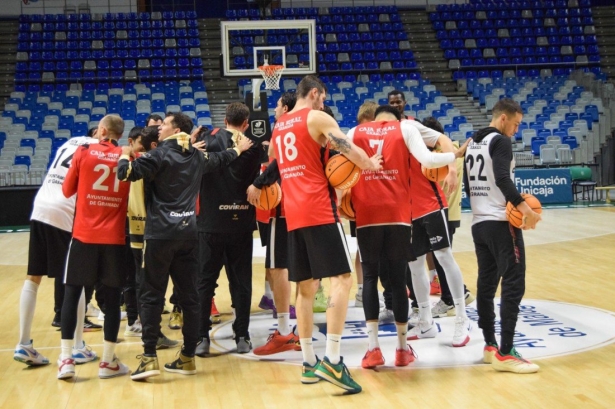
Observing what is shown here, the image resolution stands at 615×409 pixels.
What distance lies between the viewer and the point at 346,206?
574cm

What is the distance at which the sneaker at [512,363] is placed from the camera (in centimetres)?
520

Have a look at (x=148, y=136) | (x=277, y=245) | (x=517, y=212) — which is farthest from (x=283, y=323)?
(x=517, y=212)

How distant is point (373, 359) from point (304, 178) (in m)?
1.40

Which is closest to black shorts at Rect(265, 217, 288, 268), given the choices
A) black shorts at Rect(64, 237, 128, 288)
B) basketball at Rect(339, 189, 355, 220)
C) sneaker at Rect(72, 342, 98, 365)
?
basketball at Rect(339, 189, 355, 220)

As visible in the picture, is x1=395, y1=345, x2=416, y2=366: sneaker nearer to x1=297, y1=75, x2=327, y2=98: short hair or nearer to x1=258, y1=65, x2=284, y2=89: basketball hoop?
x1=297, y1=75, x2=327, y2=98: short hair

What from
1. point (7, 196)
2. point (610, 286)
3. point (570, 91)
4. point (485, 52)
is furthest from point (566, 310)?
point (485, 52)

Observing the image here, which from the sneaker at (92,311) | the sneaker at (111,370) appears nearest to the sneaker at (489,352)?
the sneaker at (111,370)

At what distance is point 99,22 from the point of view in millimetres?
25656

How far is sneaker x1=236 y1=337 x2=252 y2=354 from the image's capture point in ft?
19.9

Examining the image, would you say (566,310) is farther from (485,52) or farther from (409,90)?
(485,52)

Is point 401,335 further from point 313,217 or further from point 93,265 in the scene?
point 93,265

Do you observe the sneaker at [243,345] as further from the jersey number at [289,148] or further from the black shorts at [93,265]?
the jersey number at [289,148]

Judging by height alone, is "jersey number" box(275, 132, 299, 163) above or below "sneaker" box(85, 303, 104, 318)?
above

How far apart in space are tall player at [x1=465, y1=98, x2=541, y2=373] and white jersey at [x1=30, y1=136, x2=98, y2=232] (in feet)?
9.46
